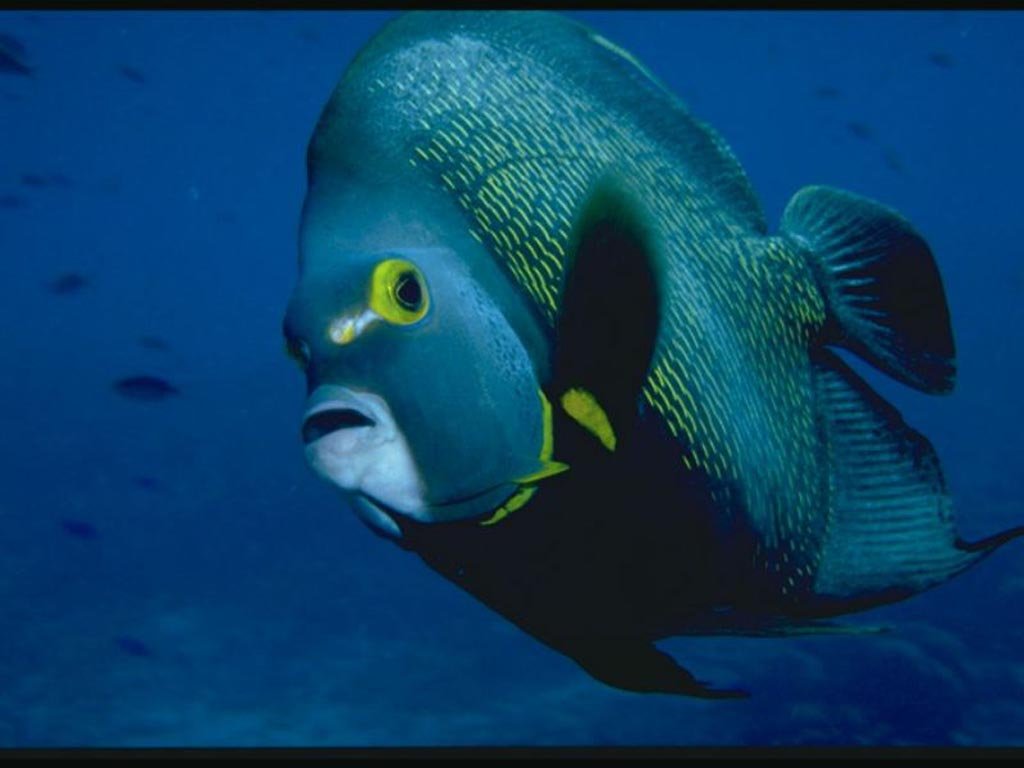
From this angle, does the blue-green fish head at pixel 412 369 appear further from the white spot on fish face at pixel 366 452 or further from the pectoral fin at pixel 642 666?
the pectoral fin at pixel 642 666

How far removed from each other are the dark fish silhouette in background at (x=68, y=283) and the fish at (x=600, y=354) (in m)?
7.19

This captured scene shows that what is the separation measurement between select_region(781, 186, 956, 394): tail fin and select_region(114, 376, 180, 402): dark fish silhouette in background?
518 cm

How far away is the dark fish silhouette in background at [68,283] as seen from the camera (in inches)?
288

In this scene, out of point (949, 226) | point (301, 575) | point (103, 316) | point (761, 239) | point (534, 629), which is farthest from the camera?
point (103, 316)

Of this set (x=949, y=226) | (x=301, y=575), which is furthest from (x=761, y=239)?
(x=949, y=226)

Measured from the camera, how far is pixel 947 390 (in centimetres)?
98

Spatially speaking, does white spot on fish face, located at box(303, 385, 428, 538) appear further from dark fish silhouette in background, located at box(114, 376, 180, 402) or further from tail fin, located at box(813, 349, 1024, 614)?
dark fish silhouette in background, located at box(114, 376, 180, 402)

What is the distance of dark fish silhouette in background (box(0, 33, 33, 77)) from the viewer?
5371mm

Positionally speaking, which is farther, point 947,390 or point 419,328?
point 947,390

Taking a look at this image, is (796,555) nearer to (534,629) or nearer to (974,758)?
(534,629)

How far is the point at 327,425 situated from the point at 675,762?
1713 mm

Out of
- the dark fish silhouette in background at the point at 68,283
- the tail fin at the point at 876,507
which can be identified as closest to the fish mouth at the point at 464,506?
the tail fin at the point at 876,507

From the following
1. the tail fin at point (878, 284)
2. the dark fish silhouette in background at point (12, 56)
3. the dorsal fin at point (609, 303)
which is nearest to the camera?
the dorsal fin at point (609, 303)

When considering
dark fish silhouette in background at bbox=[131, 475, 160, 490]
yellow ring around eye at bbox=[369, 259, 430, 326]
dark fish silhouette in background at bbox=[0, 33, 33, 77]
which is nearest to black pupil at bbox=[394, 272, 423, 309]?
yellow ring around eye at bbox=[369, 259, 430, 326]
